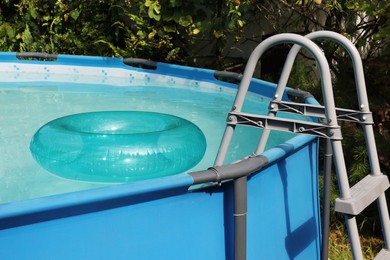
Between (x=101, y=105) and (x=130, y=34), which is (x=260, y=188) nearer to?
(x=101, y=105)

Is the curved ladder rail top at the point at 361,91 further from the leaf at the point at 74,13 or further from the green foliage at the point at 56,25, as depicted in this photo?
the leaf at the point at 74,13

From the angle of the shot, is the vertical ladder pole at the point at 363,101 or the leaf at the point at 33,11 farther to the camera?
the leaf at the point at 33,11

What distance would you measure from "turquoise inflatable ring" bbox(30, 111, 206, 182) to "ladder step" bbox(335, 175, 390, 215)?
120 cm

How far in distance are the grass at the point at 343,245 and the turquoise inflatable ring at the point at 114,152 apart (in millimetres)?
1013

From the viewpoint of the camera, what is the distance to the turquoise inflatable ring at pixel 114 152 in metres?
2.87

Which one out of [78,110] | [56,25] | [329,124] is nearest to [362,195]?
[329,124]

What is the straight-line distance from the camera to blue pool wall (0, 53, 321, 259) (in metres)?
1.41

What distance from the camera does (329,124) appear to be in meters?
1.85

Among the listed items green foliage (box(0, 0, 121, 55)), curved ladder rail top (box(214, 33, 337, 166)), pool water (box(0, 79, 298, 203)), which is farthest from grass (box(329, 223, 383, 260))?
green foliage (box(0, 0, 121, 55))

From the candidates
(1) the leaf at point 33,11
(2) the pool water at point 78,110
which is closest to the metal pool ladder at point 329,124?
(2) the pool water at point 78,110

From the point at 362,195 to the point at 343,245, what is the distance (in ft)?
4.54

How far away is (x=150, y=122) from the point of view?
359 centimetres

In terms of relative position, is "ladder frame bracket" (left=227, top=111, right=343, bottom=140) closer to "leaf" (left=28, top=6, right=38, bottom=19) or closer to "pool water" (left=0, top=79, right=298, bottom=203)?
"pool water" (left=0, top=79, right=298, bottom=203)

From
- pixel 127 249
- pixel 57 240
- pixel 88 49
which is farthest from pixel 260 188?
pixel 88 49
